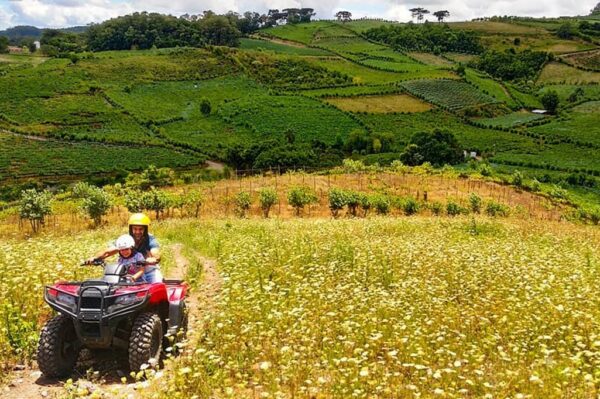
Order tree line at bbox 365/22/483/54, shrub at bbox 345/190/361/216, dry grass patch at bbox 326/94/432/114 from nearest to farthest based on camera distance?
shrub at bbox 345/190/361/216 < dry grass patch at bbox 326/94/432/114 < tree line at bbox 365/22/483/54

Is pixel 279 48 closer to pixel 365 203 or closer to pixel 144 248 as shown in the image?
pixel 365 203

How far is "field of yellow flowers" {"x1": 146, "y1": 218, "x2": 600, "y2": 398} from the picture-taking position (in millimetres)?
7184

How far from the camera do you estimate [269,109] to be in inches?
4599

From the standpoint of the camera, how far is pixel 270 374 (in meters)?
7.44

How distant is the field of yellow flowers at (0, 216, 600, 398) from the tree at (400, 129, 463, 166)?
7286 centimetres

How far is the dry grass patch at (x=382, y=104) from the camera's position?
119m

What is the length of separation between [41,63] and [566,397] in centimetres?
16511

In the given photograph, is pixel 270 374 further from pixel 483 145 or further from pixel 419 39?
pixel 419 39

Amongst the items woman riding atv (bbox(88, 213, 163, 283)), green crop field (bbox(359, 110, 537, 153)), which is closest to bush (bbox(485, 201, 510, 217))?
woman riding atv (bbox(88, 213, 163, 283))

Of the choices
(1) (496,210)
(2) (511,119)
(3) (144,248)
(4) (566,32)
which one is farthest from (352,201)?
(4) (566,32)

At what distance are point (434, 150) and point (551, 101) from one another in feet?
196

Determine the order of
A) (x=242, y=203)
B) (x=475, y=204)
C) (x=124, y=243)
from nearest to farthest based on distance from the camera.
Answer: (x=124, y=243), (x=242, y=203), (x=475, y=204)

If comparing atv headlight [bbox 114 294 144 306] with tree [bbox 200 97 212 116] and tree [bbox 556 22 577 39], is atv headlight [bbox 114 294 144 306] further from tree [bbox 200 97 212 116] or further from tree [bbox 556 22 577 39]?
tree [bbox 556 22 577 39]

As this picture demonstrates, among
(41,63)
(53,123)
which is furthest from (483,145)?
(41,63)
